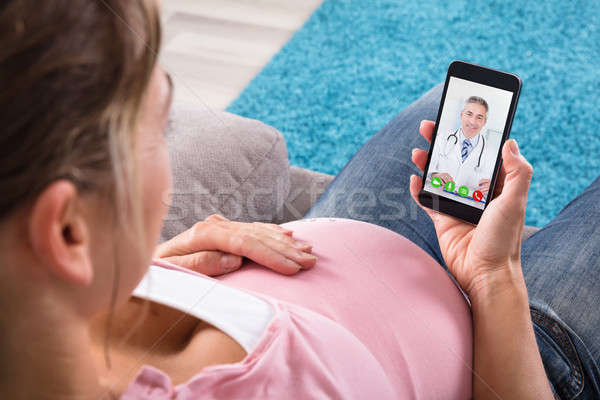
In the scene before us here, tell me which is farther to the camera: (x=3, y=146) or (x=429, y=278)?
(x=429, y=278)

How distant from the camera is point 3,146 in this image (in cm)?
28

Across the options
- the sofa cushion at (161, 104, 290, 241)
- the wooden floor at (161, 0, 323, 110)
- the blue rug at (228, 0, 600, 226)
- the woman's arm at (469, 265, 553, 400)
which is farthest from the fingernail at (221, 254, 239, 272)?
the wooden floor at (161, 0, 323, 110)

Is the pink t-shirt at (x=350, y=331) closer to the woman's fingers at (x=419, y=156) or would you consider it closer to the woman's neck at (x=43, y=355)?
the woman's neck at (x=43, y=355)

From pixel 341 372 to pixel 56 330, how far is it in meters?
0.23

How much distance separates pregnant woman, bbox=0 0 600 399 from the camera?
0.93 ft

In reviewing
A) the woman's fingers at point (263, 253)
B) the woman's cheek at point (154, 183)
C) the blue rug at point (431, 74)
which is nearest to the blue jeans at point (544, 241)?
the woman's fingers at point (263, 253)

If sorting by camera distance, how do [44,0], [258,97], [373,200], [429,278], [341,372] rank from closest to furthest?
[44,0] → [341,372] → [429,278] → [373,200] → [258,97]

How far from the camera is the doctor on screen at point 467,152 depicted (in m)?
0.70

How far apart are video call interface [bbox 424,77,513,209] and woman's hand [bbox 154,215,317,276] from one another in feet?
0.83

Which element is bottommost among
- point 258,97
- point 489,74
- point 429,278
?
point 258,97

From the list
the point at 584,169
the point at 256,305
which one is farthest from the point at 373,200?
the point at 584,169

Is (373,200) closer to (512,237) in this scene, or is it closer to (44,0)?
(512,237)

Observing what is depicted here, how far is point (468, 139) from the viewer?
0.71 metres

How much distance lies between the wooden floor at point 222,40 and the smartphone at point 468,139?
1.02 m
